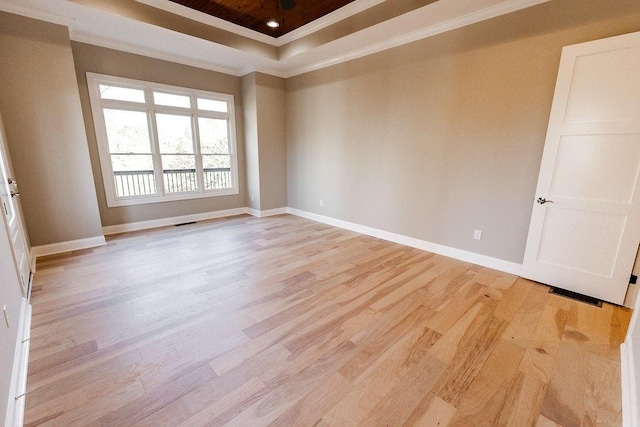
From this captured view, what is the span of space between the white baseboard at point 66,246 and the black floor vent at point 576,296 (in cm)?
545

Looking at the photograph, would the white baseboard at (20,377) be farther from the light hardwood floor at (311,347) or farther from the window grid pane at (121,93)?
the window grid pane at (121,93)

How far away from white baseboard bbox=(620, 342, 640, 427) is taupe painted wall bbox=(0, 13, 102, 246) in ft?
17.1

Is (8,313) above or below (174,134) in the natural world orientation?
below

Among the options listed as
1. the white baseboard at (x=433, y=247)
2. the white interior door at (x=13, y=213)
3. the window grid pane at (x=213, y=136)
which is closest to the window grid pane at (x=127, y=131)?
the window grid pane at (x=213, y=136)

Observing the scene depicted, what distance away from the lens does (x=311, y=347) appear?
1826 millimetres

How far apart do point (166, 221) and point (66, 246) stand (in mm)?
1445

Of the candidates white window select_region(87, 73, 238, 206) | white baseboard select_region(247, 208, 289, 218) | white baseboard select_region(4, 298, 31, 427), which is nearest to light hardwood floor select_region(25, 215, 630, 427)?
white baseboard select_region(4, 298, 31, 427)

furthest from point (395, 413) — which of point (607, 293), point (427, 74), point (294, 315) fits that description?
point (427, 74)

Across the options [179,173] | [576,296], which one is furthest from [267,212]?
[576,296]

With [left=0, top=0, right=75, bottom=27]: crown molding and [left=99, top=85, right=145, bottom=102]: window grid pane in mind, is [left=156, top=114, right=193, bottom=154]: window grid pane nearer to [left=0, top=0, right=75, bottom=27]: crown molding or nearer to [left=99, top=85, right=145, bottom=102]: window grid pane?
[left=99, top=85, right=145, bottom=102]: window grid pane

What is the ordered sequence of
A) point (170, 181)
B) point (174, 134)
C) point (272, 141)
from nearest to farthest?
point (174, 134)
point (170, 181)
point (272, 141)

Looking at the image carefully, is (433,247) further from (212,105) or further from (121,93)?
(121,93)

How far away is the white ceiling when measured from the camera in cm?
280

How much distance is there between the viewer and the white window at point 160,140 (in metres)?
4.03
